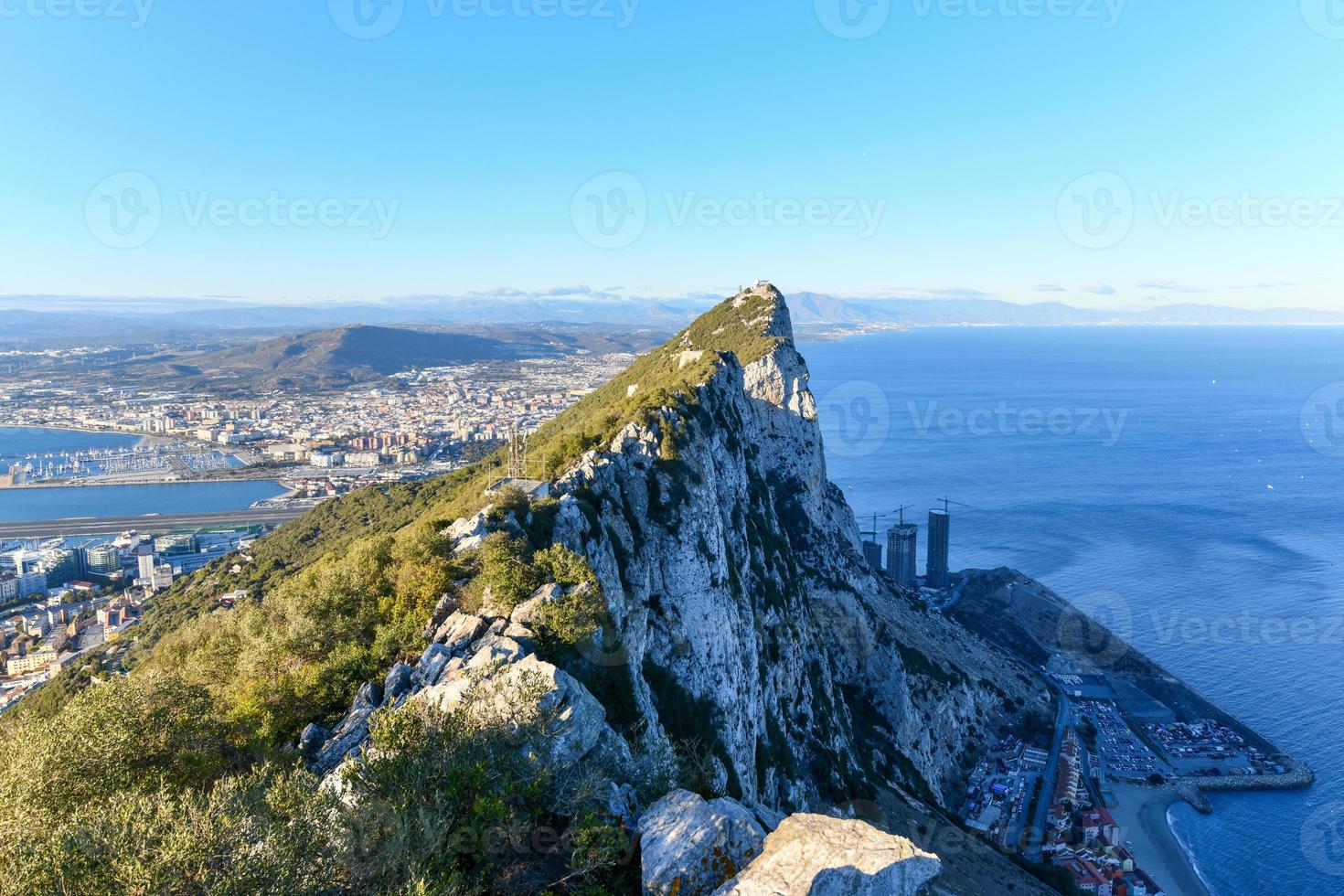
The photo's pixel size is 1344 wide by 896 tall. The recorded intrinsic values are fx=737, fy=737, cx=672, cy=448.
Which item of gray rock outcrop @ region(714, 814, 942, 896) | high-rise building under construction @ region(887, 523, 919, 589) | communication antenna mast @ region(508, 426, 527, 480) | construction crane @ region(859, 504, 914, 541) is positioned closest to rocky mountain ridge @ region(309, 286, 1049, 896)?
gray rock outcrop @ region(714, 814, 942, 896)

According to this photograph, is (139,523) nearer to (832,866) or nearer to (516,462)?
(516,462)

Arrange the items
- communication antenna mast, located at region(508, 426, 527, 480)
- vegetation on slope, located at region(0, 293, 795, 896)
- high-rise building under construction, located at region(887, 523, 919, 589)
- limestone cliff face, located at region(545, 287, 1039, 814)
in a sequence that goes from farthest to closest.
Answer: high-rise building under construction, located at region(887, 523, 919, 589) → communication antenna mast, located at region(508, 426, 527, 480) → limestone cliff face, located at region(545, 287, 1039, 814) → vegetation on slope, located at region(0, 293, 795, 896)

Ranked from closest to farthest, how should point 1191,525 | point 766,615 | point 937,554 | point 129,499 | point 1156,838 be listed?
point 766,615 → point 1156,838 → point 937,554 → point 1191,525 → point 129,499

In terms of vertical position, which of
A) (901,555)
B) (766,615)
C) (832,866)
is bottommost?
(901,555)

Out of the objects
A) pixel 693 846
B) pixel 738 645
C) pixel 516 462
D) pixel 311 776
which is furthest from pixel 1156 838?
pixel 311 776

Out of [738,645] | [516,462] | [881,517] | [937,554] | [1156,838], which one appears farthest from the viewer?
[881,517]

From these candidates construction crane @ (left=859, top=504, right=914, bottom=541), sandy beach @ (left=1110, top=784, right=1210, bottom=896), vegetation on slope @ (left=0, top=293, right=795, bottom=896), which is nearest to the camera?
vegetation on slope @ (left=0, top=293, right=795, bottom=896)

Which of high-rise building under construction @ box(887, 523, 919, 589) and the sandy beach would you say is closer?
the sandy beach

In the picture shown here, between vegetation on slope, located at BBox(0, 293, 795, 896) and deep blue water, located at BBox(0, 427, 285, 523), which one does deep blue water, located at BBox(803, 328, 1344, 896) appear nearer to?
vegetation on slope, located at BBox(0, 293, 795, 896)
